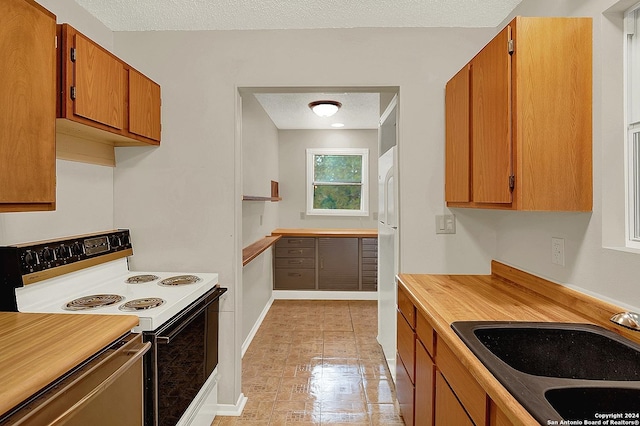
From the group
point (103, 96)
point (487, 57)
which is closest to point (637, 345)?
point (487, 57)

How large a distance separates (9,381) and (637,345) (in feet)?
5.73

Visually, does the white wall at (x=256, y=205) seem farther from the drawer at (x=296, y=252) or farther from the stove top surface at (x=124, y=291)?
the stove top surface at (x=124, y=291)

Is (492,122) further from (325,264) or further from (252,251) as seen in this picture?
(325,264)

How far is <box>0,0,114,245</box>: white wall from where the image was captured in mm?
1683

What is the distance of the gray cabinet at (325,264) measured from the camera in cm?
499

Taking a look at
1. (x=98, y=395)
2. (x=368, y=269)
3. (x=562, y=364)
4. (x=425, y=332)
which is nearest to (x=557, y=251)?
(x=562, y=364)

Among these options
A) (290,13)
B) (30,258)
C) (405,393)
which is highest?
(290,13)

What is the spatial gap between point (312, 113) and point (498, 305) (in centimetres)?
359

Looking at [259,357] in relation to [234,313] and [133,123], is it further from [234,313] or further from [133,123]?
[133,123]

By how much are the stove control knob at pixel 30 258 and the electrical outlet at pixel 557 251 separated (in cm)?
236

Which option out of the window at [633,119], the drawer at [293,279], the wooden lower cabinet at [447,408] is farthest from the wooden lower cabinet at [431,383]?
the drawer at [293,279]

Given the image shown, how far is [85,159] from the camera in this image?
2084 mm

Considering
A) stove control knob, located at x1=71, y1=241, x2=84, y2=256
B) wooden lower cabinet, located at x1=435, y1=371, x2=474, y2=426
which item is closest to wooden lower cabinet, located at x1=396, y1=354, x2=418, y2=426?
wooden lower cabinet, located at x1=435, y1=371, x2=474, y2=426

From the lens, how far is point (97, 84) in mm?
1751
